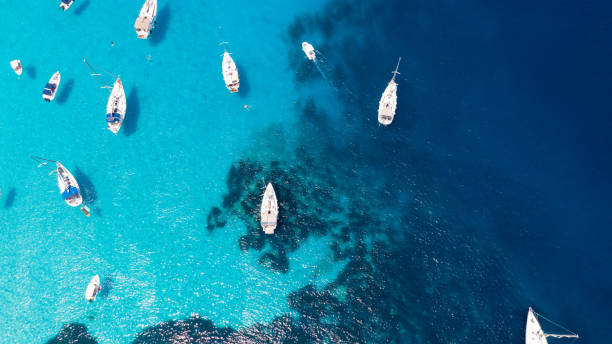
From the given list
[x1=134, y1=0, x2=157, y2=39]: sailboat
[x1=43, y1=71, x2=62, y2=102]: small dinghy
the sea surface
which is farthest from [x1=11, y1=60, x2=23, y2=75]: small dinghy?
[x1=134, y1=0, x2=157, y2=39]: sailboat

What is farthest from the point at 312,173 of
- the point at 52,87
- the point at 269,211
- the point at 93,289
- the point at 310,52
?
the point at 52,87

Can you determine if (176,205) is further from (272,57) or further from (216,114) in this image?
(272,57)

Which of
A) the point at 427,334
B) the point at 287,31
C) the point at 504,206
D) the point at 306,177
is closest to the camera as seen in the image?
the point at 427,334

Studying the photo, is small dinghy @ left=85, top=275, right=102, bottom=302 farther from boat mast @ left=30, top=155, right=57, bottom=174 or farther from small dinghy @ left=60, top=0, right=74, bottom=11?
small dinghy @ left=60, top=0, right=74, bottom=11

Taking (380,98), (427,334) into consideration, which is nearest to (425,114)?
(380,98)

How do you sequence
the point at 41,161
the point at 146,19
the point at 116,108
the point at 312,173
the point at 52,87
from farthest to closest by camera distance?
the point at 146,19, the point at 52,87, the point at 116,108, the point at 312,173, the point at 41,161

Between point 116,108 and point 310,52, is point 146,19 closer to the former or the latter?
point 116,108
